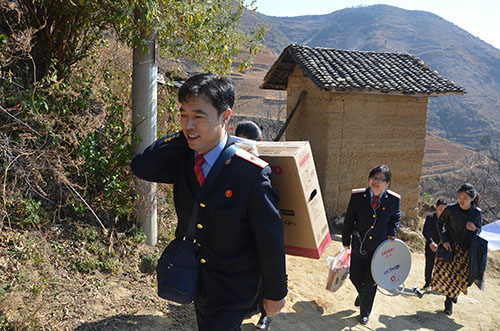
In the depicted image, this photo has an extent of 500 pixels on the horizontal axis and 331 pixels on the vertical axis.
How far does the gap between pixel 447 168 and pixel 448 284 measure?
143 ft

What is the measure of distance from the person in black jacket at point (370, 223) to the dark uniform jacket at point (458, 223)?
124 centimetres

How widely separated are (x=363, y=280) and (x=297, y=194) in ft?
8.88

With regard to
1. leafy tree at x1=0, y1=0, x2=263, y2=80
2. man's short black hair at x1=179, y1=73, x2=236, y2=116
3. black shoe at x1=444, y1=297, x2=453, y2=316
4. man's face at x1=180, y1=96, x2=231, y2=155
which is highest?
leafy tree at x1=0, y1=0, x2=263, y2=80

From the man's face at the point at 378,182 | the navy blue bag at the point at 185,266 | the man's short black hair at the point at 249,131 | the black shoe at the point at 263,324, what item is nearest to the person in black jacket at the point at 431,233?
the man's face at the point at 378,182

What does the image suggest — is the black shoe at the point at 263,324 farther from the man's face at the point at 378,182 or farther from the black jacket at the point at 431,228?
the black jacket at the point at 431,228

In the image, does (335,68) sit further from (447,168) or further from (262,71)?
(262,71)

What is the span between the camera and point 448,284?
5414mm

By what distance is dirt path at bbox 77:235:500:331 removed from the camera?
12.4 ft

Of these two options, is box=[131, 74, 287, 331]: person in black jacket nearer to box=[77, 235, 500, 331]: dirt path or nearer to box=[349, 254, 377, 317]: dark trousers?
box=[77, 235, 500, 331]: dirt path

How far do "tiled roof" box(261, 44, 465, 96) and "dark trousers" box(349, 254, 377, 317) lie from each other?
5231 millimetres

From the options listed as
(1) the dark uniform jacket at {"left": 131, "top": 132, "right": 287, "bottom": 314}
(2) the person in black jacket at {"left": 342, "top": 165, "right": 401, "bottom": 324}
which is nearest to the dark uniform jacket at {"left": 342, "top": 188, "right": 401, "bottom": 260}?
(2) the person in black jacket at {"left": 342, "top": 165, "right": 401, "bottom": 324}

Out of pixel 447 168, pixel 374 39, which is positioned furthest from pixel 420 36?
pixel 447 168

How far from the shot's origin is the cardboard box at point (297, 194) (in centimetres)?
234

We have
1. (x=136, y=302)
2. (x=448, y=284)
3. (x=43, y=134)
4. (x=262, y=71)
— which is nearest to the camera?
(x=136, y=302)
